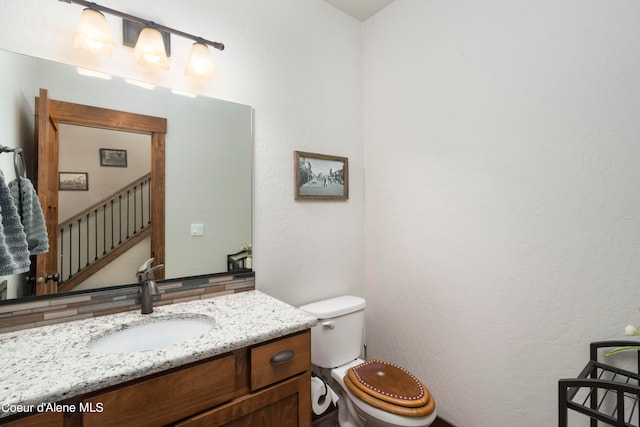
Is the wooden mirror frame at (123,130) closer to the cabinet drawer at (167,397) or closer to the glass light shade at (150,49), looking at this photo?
the glass light shade at (150,49)

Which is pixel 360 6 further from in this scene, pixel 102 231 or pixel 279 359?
pixel 279 359

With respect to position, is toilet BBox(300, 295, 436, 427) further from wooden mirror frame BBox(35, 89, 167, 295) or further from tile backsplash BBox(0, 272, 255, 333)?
wooden mirror frame BBox(35, 89, 167, 295)

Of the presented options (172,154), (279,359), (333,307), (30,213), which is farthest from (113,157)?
(333,307)

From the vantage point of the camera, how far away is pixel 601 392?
3.82 ft

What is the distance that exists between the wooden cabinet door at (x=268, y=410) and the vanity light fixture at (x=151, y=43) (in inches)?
54.5

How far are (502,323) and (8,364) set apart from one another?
188 cm

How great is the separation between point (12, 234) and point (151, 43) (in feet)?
2.95

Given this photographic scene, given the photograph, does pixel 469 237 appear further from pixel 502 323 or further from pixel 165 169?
pixel 165 169

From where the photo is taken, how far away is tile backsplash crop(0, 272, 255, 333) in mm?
1063

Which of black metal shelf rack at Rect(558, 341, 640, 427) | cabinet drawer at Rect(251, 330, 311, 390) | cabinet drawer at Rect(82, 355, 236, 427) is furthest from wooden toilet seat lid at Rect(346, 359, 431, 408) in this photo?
cabinet drawer at Rect(82, 355, 236, 427)

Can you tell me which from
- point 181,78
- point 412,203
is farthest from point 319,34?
point 412,203

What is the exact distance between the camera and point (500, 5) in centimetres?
144

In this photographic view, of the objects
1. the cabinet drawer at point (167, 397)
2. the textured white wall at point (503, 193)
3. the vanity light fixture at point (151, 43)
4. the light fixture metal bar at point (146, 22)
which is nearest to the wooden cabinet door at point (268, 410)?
the cabinet drawer at point (167, 397)

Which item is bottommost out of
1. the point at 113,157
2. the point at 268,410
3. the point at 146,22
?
the point at 268,410
